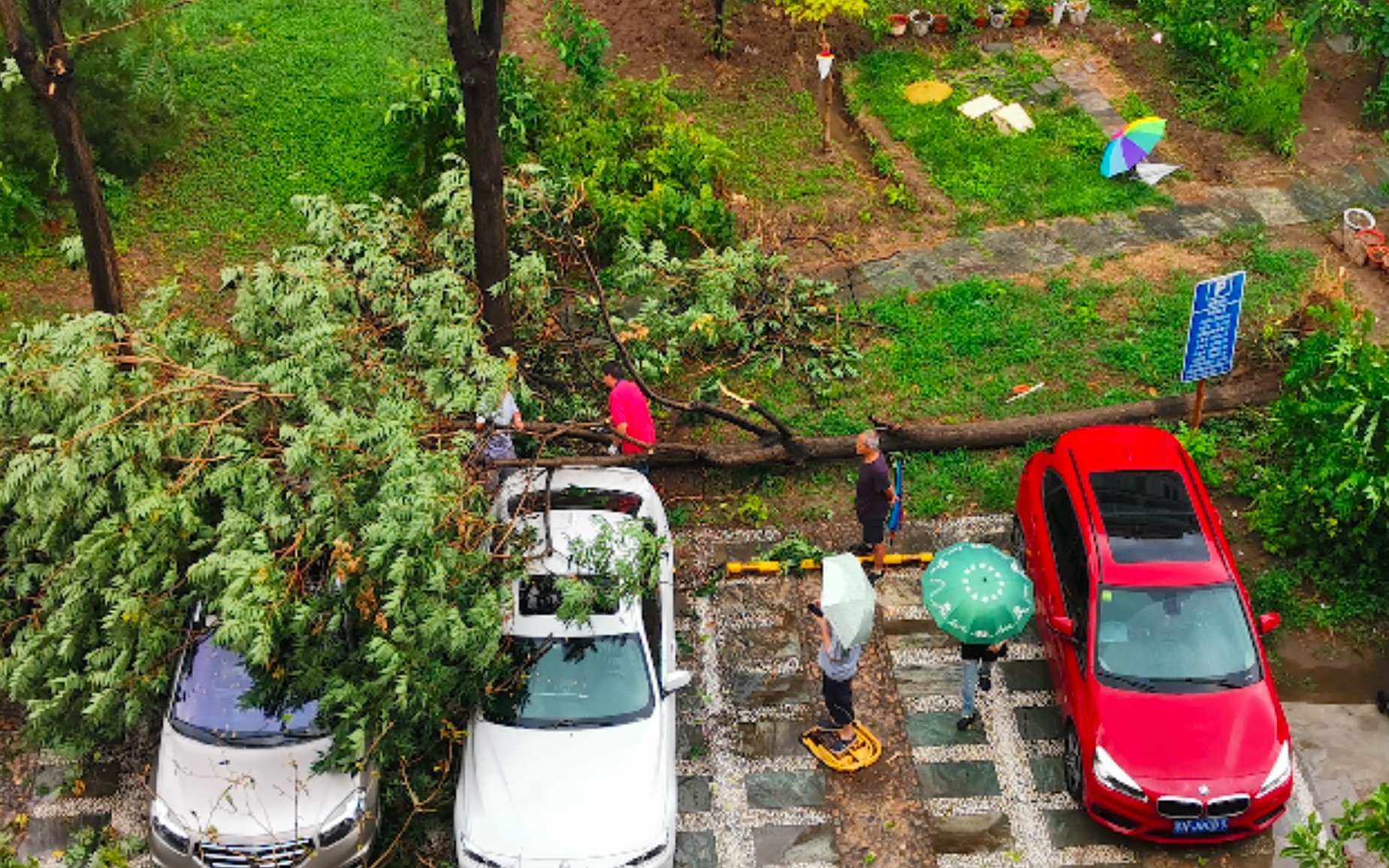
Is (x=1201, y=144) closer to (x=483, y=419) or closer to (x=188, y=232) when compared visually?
(x=483, y=419)

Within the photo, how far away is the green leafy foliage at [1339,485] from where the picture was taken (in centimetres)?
1124

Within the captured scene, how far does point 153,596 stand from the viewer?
31.2ft

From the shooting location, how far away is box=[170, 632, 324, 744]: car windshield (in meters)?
9.51

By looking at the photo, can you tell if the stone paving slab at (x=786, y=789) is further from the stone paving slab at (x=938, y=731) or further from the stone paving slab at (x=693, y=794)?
the stone paving slab at (x=938, y=731)

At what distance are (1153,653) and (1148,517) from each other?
3.81 ft

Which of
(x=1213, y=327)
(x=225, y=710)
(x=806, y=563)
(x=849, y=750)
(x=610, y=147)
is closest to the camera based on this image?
(x=225, y=710)

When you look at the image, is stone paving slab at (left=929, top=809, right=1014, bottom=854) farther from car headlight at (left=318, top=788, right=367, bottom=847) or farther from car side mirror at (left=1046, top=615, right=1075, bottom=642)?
car headlight at (left=318, top=788, right=367, bottom=847)

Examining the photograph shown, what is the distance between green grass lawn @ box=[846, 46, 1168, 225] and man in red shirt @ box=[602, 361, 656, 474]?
231 inches

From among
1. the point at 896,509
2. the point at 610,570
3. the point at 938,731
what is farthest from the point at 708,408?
the point at 938,731

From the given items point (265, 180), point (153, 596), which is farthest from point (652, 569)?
point (265, 180)

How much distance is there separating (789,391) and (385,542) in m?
5.56

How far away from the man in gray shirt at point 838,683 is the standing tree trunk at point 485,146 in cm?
424

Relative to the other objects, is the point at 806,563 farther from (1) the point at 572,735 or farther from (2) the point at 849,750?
(1) the point at 572,735

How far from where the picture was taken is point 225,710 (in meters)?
9.60
